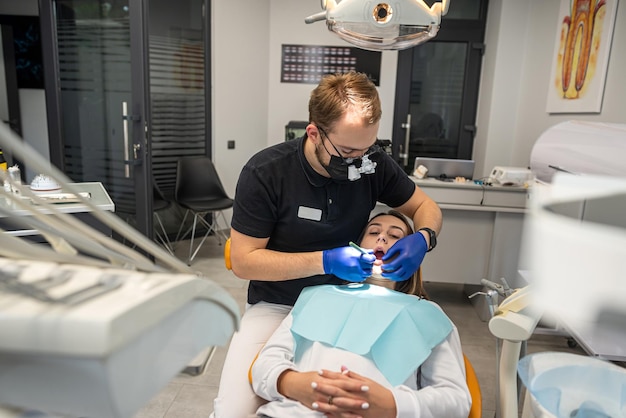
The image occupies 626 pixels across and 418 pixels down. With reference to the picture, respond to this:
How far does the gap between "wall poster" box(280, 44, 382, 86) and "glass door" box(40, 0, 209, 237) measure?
1.28 metres

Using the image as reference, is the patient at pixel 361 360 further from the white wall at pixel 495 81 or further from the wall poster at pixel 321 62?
the wall poster at pixel 321 62

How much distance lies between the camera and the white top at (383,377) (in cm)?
119

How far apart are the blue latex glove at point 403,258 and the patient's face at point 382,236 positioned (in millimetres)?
70

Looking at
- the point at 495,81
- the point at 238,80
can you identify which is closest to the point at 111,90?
the point at 238,80

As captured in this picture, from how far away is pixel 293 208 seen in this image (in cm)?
157

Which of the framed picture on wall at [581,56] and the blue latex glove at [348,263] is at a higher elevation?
the framed picture on wall at [581,56]

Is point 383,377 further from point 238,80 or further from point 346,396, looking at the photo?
point 238,80

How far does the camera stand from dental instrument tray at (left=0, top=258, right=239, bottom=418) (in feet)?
1.07

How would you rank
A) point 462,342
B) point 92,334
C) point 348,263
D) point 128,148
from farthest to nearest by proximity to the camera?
point 128,148, point 462,342, point 348,263, point 92,334

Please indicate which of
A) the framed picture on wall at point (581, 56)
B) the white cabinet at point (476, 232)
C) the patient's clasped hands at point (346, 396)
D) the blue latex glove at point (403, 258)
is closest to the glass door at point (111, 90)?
the white cabinet at point (476, 232)

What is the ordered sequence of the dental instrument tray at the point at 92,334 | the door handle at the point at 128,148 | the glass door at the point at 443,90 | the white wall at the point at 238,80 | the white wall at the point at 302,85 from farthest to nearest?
the glass door at the point at 443,90, the white wall at the point at 238,80, the white wall at the point at 302,85, the door handle at the point at 128,148, the dental instrument tray at the point at 92,334

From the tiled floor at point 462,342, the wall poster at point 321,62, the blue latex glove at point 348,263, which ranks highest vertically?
the wall poster at point 321,62

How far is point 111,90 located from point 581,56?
342 cm

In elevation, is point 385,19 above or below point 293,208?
above
